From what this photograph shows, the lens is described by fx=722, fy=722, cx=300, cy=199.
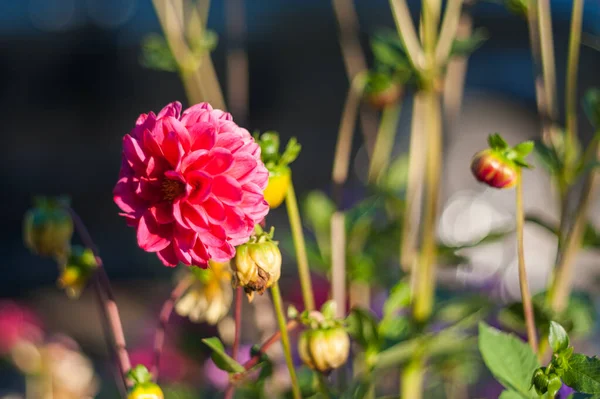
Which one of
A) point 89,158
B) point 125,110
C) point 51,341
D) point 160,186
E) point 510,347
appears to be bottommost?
point 89,158

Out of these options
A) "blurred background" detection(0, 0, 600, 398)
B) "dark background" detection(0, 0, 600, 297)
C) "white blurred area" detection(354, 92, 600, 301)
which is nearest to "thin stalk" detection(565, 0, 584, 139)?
"white blurred area" detection(354, 92, 600, 301)

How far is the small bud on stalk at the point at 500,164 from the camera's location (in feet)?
1.54

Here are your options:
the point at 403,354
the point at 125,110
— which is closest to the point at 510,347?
the point at 403,354

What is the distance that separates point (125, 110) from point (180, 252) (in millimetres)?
2282

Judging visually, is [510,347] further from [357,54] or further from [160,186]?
[357,54]

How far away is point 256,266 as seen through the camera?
417 mm

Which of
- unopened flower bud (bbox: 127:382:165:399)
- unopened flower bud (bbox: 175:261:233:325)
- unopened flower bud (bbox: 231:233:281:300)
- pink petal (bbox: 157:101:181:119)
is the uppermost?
pink petal (bbox: 157:101:181:119)

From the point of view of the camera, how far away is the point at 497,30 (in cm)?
234

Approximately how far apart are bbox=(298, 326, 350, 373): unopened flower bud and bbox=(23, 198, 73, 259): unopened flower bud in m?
0.24

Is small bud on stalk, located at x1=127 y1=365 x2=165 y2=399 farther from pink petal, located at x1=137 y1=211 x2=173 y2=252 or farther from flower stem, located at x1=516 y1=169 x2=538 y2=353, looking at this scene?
flower stem, located at x1=516 y1=169 x2=538 y2=353

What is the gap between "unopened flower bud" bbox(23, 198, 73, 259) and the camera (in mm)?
592

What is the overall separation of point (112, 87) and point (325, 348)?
7.54ft

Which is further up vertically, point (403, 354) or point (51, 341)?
point (403, 354)

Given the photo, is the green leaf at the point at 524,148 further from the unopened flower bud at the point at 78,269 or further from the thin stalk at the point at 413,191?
the unopened flower bud at the point at 78,269
